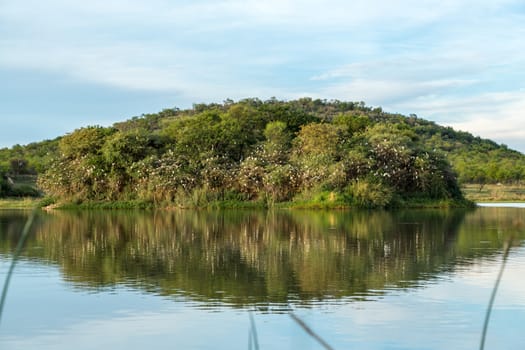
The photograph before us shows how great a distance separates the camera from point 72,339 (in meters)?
7.96

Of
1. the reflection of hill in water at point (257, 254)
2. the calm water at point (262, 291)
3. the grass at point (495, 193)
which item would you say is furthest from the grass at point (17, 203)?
the grass at point (495, 193)

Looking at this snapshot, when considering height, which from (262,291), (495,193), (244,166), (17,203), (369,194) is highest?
(244,166)

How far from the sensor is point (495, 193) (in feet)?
174

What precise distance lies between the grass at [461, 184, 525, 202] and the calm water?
30565 mm

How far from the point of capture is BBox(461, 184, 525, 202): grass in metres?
50.2

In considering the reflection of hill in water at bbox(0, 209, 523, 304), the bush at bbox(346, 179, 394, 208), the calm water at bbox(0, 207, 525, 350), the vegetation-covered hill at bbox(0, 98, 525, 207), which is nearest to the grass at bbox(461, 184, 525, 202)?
the vegetation-covered hill at bbox(0, 98, 525, 207)

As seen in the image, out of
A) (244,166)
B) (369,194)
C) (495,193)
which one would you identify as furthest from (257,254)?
(495,193)

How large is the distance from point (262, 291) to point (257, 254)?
193 inches

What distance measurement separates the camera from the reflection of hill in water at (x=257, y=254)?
11383mm

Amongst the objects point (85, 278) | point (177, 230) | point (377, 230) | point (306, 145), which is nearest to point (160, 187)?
point (306, 145)

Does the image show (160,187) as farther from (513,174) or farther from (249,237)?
(513,174)

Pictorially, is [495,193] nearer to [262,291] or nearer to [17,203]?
[17,203]

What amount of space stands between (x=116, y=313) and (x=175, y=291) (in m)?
1.72

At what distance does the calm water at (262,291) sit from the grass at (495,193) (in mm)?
30565
